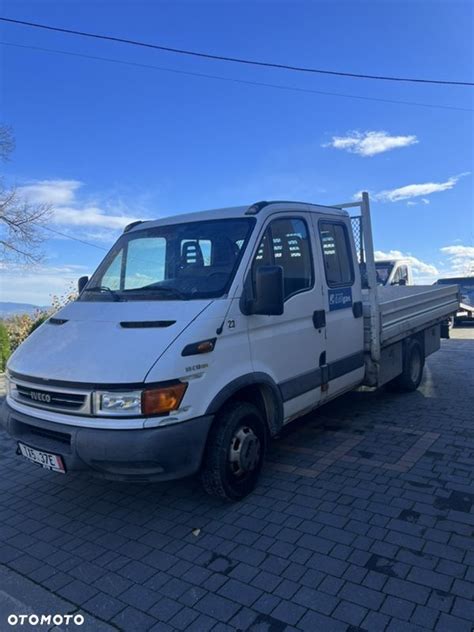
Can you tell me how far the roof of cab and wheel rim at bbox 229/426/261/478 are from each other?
1805 millimetres

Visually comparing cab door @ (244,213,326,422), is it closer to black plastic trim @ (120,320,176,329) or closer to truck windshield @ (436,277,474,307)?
black plastic trim @ (120,320,176,329)

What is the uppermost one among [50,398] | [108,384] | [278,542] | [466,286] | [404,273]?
[404,273]

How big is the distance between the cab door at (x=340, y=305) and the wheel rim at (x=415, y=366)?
179 centimetres

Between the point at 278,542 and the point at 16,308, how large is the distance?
12.3m

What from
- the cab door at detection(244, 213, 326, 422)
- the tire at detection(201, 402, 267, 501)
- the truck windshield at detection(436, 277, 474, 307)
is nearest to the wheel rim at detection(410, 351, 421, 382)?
the cab door at detection(244, 213, 326, 422)

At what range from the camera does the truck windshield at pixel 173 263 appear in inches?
139

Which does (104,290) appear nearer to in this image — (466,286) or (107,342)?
(107,342)

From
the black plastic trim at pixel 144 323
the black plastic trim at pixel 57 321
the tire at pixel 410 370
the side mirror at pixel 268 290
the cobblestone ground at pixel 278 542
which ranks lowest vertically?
the cobblestone ground at pixel 278 542

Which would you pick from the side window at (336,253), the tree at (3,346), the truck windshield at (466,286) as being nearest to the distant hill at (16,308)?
the tree at (3,346)

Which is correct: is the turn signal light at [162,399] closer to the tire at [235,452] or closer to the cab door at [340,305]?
the tire at [235,452]

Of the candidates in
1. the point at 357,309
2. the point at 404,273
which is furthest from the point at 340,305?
the point at 404,273

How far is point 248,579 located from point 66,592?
3.52 feet

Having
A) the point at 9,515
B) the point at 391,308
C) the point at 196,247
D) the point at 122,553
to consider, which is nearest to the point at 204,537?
the point at 122,553

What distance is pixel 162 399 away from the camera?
9.43ft
